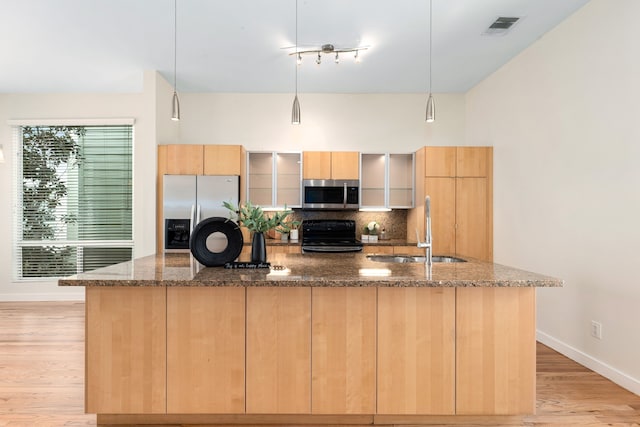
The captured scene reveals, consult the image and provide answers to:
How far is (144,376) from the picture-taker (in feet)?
7.13

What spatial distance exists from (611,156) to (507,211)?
1.57 metres

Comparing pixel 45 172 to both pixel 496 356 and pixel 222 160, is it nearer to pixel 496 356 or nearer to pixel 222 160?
pixel 222 160

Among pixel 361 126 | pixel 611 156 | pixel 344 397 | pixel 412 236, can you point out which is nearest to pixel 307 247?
pixel 412 236

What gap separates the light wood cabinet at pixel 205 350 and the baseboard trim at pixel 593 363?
Answer: 2652 millimetres

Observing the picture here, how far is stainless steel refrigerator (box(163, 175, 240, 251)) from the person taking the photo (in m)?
4.68

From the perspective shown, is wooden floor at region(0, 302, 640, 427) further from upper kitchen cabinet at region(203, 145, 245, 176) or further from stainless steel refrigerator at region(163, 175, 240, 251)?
upper kitchen cabinet at region(203, 145, 245, 176)

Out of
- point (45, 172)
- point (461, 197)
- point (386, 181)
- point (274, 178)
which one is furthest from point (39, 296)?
point (461, 197)

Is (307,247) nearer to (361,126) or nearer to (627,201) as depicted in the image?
(361,126)

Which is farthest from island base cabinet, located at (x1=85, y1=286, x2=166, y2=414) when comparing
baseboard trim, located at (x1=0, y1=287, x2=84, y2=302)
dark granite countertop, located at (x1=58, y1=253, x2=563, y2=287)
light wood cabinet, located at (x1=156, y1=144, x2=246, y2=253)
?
baseboard trim, located at (x1=0, y1=287, x2=84, y2=302)

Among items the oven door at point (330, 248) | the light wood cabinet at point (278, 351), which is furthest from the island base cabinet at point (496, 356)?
the oven door at point (330, 248)

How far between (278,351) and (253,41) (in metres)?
2.99

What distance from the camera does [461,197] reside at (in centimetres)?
484

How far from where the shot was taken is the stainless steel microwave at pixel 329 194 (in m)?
5.20

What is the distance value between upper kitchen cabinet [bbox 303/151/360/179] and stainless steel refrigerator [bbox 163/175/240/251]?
1058 millimetres
